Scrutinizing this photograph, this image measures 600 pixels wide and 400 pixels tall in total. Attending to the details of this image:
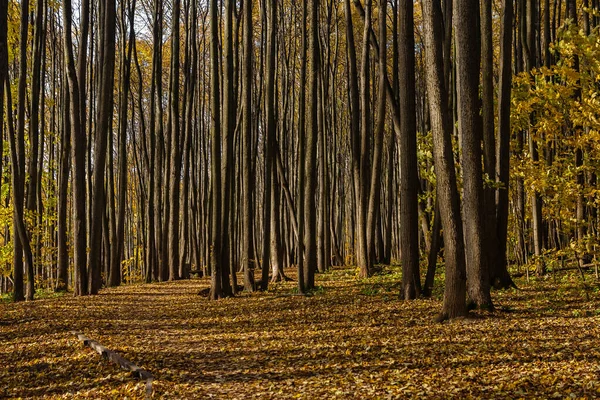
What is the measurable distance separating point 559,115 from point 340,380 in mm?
6305

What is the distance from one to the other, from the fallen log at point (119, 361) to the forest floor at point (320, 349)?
9cm

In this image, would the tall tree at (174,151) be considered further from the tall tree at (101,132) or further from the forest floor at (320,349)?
the forest floor at (320,349)

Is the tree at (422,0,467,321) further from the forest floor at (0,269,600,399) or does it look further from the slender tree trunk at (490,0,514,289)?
the slender tree trunk at (490,0,514,289)

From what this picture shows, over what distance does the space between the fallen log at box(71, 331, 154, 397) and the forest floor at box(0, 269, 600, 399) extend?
0.30ft

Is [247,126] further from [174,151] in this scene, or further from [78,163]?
[174,151]

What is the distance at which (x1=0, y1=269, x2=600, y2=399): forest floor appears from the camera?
5551mm

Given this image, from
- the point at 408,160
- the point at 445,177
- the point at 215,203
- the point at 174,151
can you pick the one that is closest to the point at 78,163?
the point at 215,203

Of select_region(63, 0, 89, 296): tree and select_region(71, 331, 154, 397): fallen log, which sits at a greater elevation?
select_region(63, 0, 89, 296): tree

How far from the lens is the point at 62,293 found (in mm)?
17062

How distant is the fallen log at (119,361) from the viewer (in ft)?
19.6

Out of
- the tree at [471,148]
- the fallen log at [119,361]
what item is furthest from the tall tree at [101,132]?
the tree at [471,148]

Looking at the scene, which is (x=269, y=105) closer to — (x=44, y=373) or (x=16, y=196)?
(x=16, y=196)

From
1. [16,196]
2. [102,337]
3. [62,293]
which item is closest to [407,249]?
[102,337]

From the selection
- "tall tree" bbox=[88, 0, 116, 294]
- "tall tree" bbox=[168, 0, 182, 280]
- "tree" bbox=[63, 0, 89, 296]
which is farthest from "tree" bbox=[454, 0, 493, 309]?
"tall tree" bbox=[168, 0, 182, 280]
